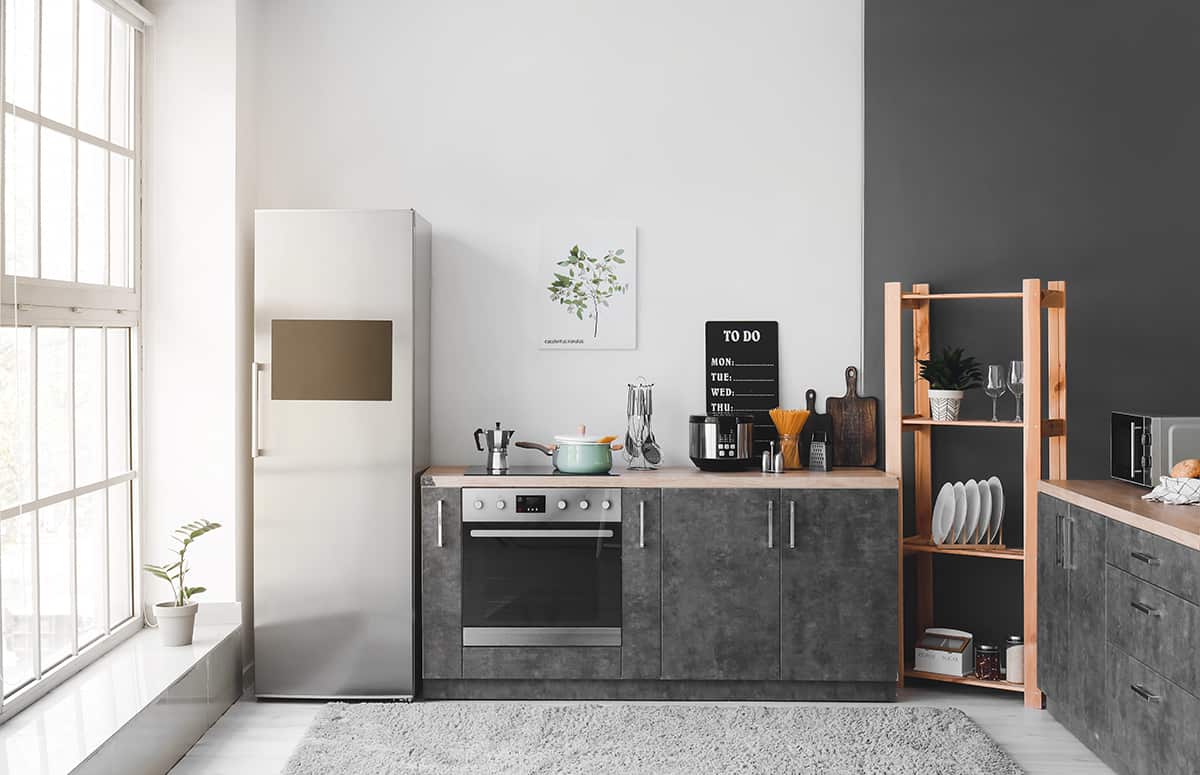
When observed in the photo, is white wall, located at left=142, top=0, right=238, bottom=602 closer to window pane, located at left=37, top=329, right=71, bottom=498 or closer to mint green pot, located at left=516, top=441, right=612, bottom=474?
window pane, located at left=37, top=329, right=71, bottom=498

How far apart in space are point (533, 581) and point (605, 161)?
72.3 inches

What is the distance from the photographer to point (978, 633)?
13.9 feet

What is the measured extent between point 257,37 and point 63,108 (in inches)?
43.5

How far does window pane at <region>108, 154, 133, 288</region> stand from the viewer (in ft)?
12.4

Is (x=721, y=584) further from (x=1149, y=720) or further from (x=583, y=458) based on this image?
(x=1149, y=720)

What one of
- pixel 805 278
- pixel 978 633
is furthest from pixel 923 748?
pixel 805 278

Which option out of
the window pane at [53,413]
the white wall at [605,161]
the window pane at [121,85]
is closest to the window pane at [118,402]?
the window pane at [53,413]

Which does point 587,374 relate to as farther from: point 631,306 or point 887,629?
point 887,629

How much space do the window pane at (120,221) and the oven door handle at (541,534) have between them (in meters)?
1.68

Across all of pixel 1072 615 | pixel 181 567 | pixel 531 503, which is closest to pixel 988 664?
pixel 1072 615

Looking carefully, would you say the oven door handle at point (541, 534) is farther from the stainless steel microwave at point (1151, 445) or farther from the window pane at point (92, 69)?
the window pane at point (92, 69)

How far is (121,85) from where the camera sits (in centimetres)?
385

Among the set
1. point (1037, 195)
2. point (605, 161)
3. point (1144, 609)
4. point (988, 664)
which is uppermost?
point (605, 161)

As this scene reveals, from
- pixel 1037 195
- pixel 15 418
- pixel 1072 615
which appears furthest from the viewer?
pixel 1037 195
